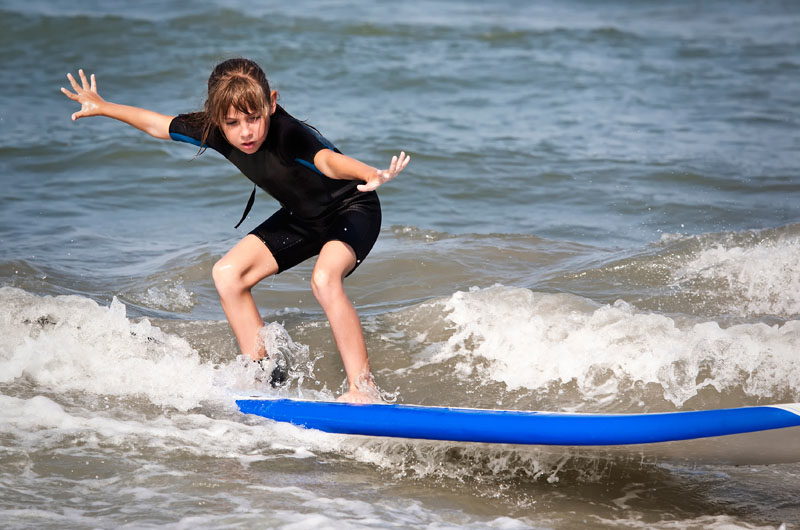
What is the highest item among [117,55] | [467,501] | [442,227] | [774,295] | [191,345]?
[117,55]

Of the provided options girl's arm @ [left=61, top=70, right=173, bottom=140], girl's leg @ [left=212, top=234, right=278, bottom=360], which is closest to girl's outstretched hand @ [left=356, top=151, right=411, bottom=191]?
girl's leg @ [left=212, top=234, right=278, bottom=360]

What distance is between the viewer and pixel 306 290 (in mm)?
5652

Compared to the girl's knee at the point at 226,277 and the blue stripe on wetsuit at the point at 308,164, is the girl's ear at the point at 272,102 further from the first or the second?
the girl's knee at the point at 226,277

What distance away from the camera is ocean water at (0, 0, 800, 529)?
3354 mm

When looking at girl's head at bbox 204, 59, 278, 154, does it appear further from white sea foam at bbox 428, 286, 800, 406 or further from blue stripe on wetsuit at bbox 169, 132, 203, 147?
white sea foam at bbox 428, 286, 800, 406

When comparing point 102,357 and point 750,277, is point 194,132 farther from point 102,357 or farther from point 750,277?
point 750,277

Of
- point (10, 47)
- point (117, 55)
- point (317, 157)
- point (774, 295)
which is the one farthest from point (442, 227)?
point (10, 47)

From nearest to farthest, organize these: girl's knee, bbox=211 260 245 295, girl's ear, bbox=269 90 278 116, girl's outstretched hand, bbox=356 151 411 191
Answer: girl's outstretched hand, bbox=356 151 411 191 < girl's ear, bbox=269 90 278 116 < girl's knee, bbox=211 260 245 295

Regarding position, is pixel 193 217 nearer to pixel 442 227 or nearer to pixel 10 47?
pixel 442 227

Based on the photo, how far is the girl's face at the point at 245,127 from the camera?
3.77m

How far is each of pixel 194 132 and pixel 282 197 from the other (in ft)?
1.54

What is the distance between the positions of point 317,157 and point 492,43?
10.9 metres

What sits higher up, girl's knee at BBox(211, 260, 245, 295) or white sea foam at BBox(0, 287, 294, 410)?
girl's knee at BBox(211, 260, 245, 295)

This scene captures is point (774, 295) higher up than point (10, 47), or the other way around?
point (10, 47)
